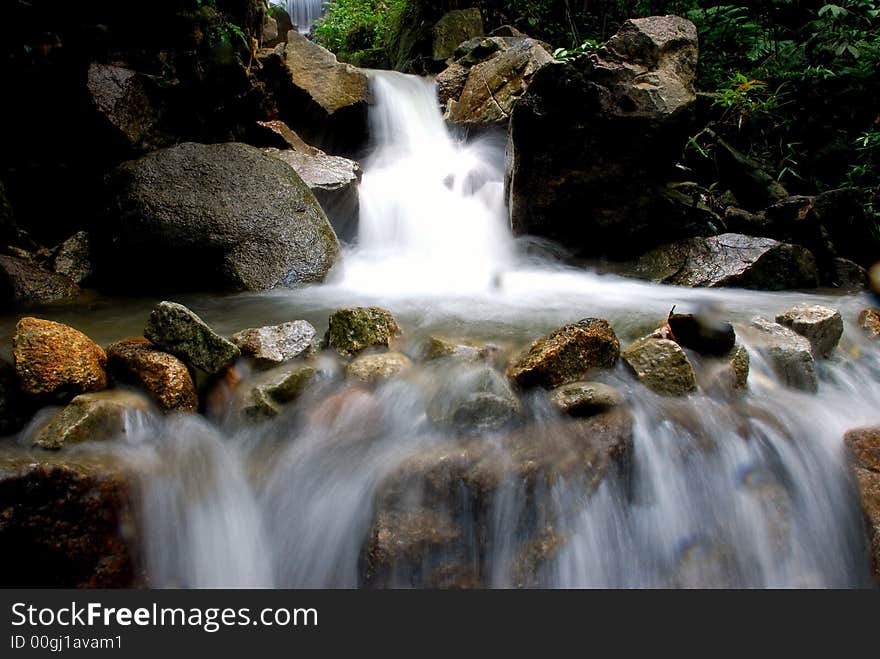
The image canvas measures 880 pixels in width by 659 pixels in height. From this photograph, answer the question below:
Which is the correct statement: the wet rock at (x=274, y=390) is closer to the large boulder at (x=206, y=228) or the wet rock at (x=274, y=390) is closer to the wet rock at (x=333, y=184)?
the large boulder at (x=206, y=228)

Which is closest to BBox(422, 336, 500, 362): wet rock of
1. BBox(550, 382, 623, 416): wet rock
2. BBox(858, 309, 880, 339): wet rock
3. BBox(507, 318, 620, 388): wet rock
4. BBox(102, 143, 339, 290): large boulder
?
BBox(507, 318, 620, 388): wet rock

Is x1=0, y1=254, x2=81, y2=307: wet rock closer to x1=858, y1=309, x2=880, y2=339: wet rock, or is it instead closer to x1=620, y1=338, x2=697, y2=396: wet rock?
x1=620, y1=338, x2=697, y2=396: wet rock

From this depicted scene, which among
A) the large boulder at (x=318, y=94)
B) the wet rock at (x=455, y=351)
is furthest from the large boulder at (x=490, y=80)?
the wet rock at (x=455, y=351)

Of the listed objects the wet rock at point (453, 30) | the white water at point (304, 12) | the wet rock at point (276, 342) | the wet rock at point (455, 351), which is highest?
the white water at point (304, 12)

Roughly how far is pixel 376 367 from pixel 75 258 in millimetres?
3879

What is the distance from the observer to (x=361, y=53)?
43.0 feet

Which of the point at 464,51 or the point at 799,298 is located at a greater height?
the point at 464,51

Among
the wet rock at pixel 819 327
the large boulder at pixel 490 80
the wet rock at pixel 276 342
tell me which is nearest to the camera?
the wet rock at pixel 276 342

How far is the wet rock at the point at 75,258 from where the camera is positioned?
16.1 feet

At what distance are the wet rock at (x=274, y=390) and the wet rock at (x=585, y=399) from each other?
50.9 inches

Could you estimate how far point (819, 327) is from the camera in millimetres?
3428

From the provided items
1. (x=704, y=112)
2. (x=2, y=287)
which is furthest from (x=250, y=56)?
(x=704, y=112)

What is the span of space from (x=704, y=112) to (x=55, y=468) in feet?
25.5

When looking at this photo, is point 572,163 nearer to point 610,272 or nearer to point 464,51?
point 610,272
